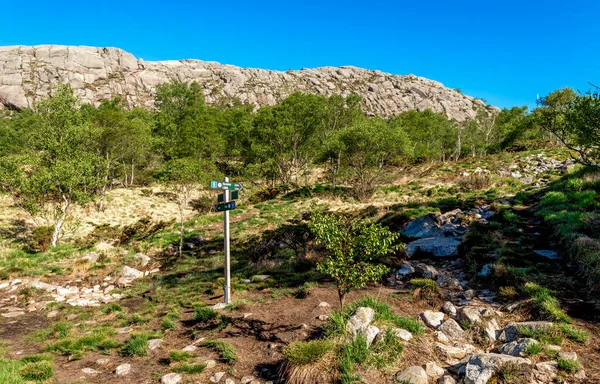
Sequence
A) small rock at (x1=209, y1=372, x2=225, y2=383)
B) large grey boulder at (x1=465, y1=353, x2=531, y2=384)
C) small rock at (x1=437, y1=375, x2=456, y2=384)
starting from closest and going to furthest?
large grey boulder at (x1=465, y1=353, x2=531, y2=384), small rock at (x1=437, y1=375, x2=456, y2=384), small rock at (x1=209, y1=372, x2=225, y2=383)

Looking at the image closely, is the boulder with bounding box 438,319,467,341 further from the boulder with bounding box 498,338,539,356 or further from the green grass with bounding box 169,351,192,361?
the green grass with bounding box 169,351,192,361

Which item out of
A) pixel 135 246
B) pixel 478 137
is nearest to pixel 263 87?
pixel 478 137

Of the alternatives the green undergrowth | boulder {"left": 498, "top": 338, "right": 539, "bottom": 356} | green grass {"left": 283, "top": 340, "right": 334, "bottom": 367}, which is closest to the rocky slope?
the green undergrowth

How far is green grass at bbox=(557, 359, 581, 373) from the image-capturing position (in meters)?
5.31

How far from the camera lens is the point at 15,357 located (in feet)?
26.1

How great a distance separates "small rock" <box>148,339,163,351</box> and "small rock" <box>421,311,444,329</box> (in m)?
6.68

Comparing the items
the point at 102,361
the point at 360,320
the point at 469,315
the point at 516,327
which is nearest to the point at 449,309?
the point at 469,315

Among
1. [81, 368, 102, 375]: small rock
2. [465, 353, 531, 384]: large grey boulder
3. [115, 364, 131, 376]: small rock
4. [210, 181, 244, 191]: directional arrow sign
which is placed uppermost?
[210, 181, 244, 191]: directional arrow sign

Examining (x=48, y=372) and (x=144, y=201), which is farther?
(x=144, y=201)

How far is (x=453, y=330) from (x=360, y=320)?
6.93ft

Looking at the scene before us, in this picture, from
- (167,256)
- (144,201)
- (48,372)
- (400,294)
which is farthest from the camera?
(144,201)

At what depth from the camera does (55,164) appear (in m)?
23.0

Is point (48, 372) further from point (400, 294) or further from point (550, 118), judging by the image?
point (550, 118)

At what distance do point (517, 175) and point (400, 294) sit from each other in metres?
27.3
